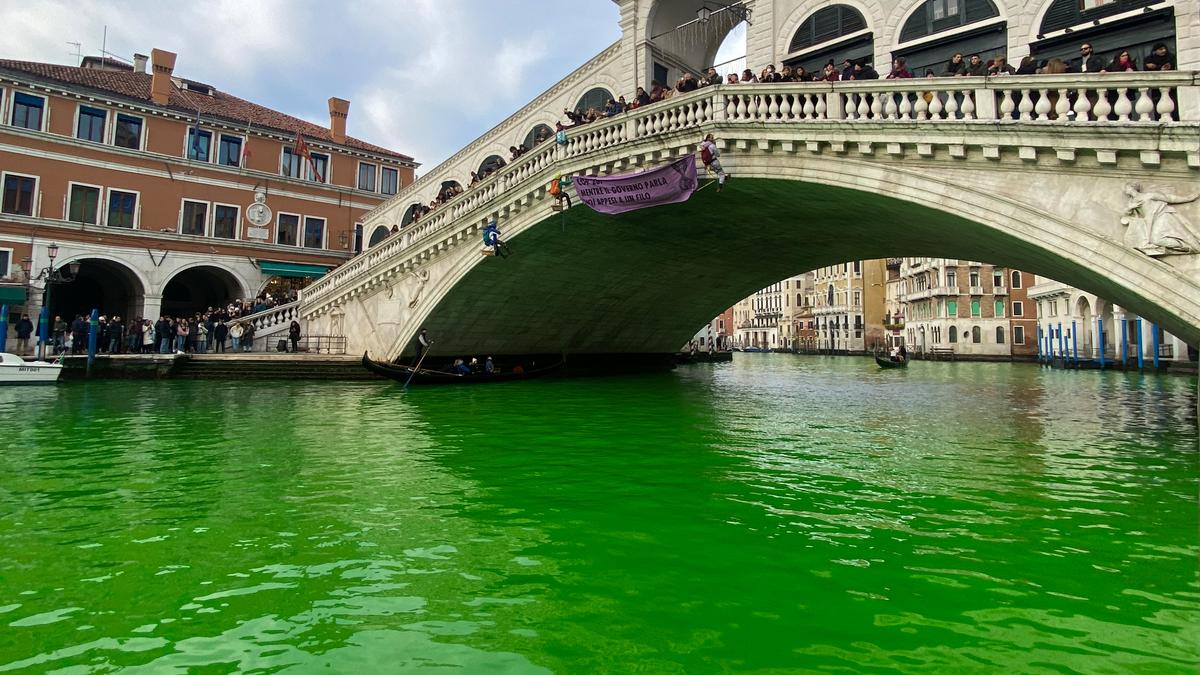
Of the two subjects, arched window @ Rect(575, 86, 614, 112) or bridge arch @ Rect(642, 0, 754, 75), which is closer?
bridge arch @ Rect(642, 0, 754, 75)

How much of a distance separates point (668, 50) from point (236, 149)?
19304 mm

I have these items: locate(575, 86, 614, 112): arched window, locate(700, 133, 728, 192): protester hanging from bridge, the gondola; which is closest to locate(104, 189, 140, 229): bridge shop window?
the gondola

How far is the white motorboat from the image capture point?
49.9 ft

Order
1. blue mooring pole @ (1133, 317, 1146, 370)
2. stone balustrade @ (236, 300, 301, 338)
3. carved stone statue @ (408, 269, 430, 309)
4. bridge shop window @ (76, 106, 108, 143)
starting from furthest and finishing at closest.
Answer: blue mooring pole @ (1133, 317, 1146, 370) < bridge shop window @ (76, 106, 108, 143) < stone balustrade @ (236, 300, 301, 338) < carved stone statue @ (408, 269, 430, 309)


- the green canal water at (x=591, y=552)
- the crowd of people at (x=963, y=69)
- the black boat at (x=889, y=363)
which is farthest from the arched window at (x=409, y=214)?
the black boat at (x=889, y=363)

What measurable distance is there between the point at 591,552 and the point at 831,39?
14.3 metres

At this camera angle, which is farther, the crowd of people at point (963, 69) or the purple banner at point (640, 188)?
the purple banner at point (640, 188)

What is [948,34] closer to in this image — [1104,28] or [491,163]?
[1104,28]

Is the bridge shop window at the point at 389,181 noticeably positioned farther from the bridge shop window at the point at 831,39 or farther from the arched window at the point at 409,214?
the bridge shop window at the point at 831,39

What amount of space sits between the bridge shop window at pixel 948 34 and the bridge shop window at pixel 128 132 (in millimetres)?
26375

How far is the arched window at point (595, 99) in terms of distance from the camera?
750 inches

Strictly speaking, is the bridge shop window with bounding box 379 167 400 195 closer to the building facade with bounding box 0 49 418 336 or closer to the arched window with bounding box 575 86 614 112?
the building facade with bounding box 0 49 418 336

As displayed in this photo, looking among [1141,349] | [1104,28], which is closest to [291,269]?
[1104,28]

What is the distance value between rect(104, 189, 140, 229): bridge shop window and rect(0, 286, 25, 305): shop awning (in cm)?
378
